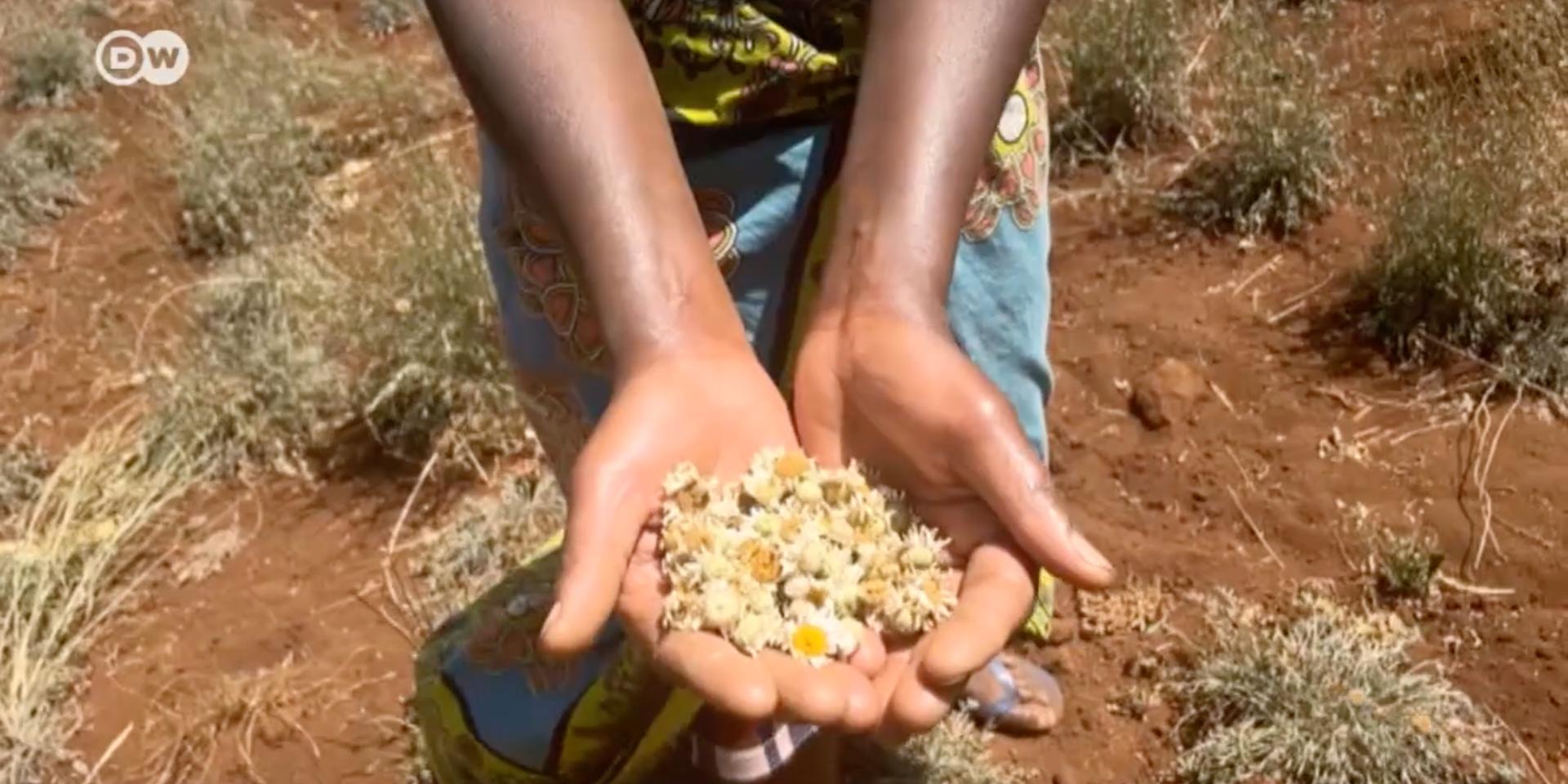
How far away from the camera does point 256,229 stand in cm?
338

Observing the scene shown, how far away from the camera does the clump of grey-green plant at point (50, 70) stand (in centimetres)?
398

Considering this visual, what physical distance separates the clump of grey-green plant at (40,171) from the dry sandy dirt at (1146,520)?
70cm

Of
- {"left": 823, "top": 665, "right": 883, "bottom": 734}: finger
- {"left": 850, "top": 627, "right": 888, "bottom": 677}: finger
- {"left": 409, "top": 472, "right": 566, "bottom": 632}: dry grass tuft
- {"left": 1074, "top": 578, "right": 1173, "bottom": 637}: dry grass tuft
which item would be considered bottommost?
{"left": 409, "top": 472, "right": 566, "bottom": 632}: dry grass tuft

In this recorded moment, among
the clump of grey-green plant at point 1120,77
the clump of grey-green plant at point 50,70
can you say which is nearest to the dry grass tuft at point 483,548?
the clump of grey-green plant at point 1120,77

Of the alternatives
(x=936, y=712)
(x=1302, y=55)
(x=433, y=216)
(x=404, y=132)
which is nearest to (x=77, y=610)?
(x=433, y=216)

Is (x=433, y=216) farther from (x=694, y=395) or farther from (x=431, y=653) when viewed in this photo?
(x=694, y=395)

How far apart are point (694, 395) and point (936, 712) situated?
34cm

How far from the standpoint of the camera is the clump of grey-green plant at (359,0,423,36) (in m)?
4.11

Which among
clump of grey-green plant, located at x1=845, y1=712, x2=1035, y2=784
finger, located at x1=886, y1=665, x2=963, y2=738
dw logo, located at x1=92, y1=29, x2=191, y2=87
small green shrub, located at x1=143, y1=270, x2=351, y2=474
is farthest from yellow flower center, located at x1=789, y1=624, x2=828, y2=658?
dw logo, located at x1=92, y1=29, x2=191, y2=87

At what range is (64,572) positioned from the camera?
2586 mm

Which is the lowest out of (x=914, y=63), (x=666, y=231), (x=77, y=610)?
(x=77, y=610)

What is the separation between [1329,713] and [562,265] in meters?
1.09

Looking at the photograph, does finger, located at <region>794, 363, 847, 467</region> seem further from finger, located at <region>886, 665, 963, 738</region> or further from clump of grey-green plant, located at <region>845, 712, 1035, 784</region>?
clump of grey-green plant, located at <region>845, 712, 1035, 784</region>

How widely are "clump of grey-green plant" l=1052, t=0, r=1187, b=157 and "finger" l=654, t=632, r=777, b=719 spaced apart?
6.62ft
